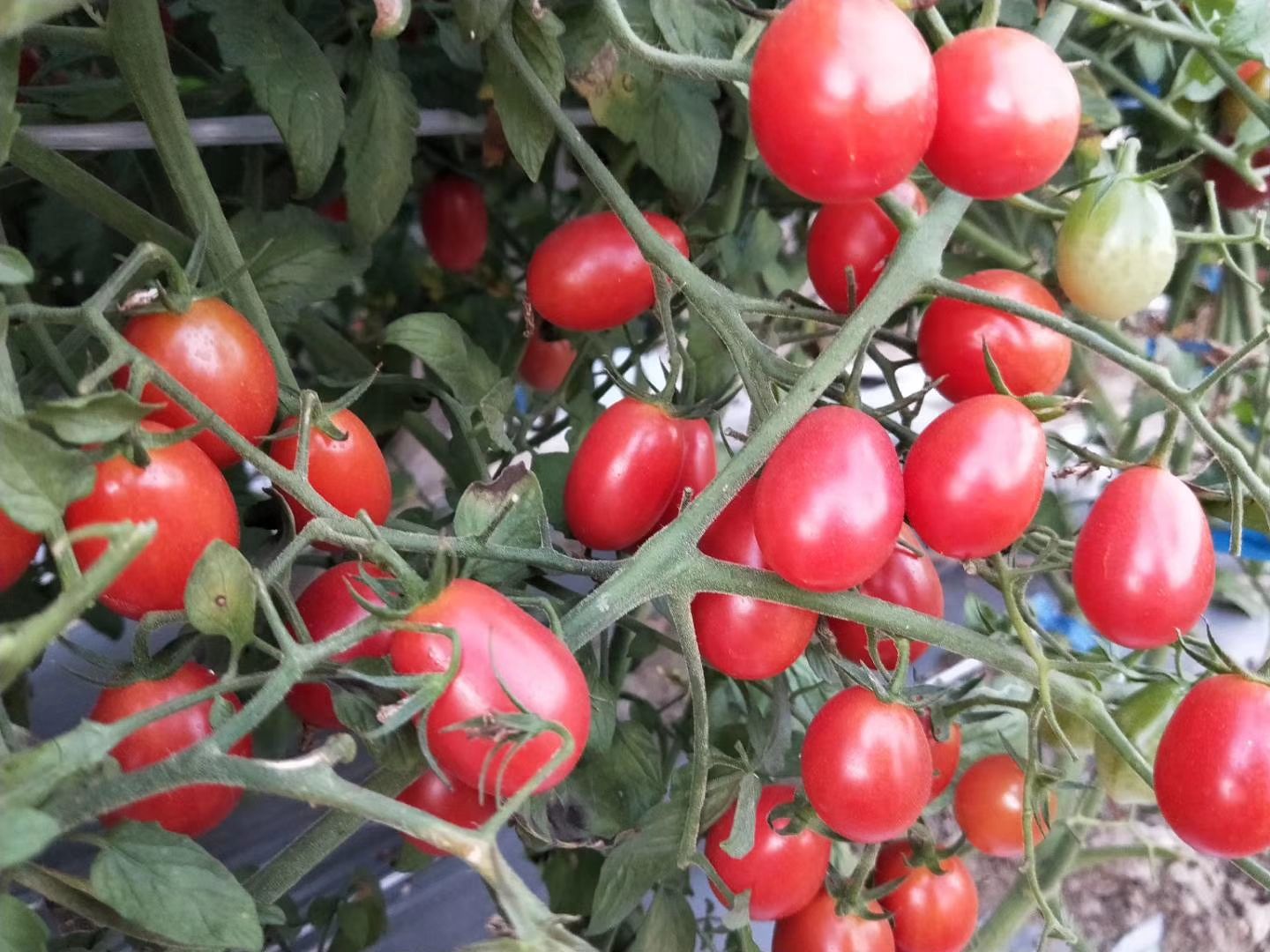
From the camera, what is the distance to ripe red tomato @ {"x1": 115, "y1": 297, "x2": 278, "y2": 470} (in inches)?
15.6

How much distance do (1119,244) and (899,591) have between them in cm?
21

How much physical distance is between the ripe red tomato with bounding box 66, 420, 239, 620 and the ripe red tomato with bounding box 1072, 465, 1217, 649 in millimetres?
363

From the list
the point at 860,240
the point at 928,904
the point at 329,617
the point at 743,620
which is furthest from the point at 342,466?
the point at 928,904

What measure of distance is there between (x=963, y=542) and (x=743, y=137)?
391 millimetres

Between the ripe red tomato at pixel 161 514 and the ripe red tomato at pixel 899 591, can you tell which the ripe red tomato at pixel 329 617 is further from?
the ripe red tomato at pixel 899 591

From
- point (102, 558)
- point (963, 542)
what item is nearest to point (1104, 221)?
point (963, 542)

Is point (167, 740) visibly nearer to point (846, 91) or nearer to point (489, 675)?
point (489, 675)

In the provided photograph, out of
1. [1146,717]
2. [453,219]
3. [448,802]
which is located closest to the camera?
[448,802]

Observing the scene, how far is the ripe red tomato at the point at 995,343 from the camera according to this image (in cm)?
50

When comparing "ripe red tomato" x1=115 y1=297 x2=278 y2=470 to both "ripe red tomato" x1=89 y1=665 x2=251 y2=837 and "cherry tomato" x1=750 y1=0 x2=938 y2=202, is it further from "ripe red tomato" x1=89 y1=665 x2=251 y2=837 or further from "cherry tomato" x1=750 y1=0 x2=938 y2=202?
"cherry tomato" x1=750 y1=0 x2=938 y2=202

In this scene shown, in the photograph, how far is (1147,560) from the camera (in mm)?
417

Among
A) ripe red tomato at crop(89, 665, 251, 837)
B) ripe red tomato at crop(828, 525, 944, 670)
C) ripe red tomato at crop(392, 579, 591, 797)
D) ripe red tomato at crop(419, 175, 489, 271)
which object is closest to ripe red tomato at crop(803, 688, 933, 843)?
ripe red tomato at crop(828, 525, 944, 670)

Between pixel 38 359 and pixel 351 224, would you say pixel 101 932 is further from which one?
pixel 351 224

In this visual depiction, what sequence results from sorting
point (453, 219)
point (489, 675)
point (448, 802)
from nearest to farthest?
point (489, 675)
point (448, 802)
point (453, 219)
